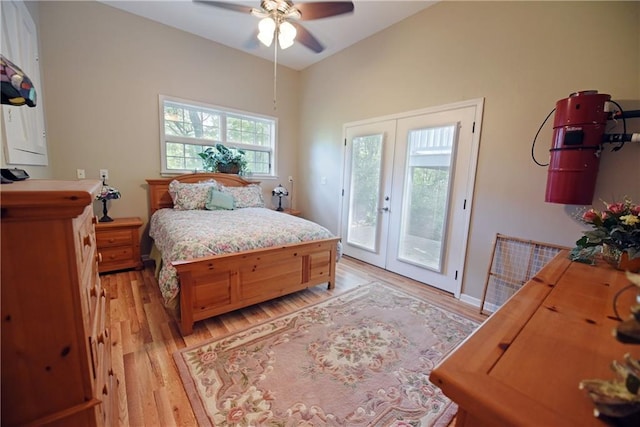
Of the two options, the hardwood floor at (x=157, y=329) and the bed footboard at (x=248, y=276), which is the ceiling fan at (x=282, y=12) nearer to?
the bed footboard at (x=248, y=276)

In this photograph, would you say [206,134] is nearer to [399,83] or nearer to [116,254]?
[116,254]

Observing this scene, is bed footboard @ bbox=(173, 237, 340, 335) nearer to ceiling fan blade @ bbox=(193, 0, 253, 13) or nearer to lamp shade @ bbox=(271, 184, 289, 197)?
lamp shade @ bbox=(271, 184, 289, 197)

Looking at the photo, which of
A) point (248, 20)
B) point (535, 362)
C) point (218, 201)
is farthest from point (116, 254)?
point (535, 362)

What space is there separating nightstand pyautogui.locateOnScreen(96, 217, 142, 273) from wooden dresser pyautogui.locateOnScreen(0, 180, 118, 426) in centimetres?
279

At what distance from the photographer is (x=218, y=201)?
338 centimetres

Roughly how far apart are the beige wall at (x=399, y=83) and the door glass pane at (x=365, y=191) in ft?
1.17

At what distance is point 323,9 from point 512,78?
176 cm

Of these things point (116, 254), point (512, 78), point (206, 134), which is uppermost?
point (512, 78)

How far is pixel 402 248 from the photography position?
331cm

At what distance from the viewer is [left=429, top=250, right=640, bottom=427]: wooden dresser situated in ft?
1.56

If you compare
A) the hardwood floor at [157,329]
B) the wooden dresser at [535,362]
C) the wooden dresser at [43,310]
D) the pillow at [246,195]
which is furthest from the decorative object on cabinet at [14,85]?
the pillow at [246,195]

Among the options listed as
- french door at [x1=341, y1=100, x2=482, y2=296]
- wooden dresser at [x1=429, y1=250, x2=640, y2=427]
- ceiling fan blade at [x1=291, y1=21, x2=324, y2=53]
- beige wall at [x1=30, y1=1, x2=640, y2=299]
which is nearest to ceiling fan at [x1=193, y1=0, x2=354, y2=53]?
ceiling fan blade at [x1=291, y1=21, x2=324, y2=53]

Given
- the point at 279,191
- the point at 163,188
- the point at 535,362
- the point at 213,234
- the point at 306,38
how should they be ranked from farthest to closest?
1. the point at 279,191
2. the point at 163,188
3. the point at 306,38
4. the point at 213,234
5. the point at 535,362

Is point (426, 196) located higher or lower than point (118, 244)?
higher
